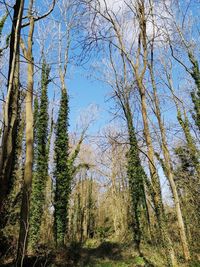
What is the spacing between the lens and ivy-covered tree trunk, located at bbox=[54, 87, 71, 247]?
1631 centimetres

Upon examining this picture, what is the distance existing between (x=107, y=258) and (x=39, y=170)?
6.54 metres

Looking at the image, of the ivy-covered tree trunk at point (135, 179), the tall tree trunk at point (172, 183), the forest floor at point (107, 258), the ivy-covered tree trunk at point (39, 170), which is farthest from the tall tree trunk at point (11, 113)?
the ivy-covered tree trunk at point (135, 179)

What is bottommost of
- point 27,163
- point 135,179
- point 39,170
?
point 27,163

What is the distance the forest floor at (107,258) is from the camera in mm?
11814

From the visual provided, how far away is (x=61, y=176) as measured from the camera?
58.0ft

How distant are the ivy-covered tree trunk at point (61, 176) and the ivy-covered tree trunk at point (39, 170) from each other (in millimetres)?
849

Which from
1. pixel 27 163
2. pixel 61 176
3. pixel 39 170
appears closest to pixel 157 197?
pixel 27 163

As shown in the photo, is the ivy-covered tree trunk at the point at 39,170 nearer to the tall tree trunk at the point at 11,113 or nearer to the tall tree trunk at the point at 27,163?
the tall tree trunk at the point at 27,163

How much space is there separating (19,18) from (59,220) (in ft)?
46.2

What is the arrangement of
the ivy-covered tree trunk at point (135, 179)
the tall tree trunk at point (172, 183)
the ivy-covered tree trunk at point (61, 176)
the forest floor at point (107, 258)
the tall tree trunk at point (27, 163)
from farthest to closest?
the ivy-covered tree trunk at point (135, 179), the ivy-covered tree trunk at point (61, 176), the tall tree trunk at point (172, 183), the forest floor at point (107, 258), the tall tree trunk at point (27, 163)

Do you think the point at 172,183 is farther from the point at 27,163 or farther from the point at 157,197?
the point at 27,163

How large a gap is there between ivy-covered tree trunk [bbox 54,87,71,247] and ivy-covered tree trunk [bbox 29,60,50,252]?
849mm

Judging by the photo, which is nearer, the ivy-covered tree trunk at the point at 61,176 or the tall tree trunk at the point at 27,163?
the tall tree trunk at the point at 27,163

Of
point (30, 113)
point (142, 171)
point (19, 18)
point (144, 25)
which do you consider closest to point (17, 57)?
point (19, 18)
